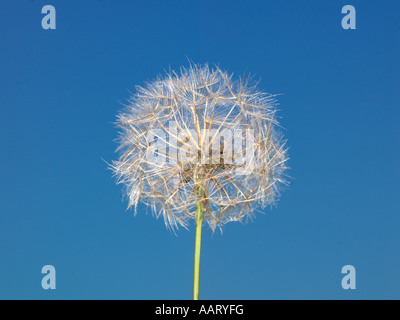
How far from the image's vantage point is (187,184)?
8.60 meters

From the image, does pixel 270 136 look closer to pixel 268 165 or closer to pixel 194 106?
pixel 268 165

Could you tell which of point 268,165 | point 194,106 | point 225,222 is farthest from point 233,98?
point 225,222

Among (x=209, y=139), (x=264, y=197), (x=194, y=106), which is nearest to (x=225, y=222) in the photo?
(x=264, y=197)

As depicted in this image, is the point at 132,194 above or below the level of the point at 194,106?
below

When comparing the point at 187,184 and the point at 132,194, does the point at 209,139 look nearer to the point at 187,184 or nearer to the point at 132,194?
the point at 187,184

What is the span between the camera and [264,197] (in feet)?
28.7

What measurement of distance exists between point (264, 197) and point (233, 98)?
1669mm

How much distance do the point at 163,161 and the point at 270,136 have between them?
69.3 inches
